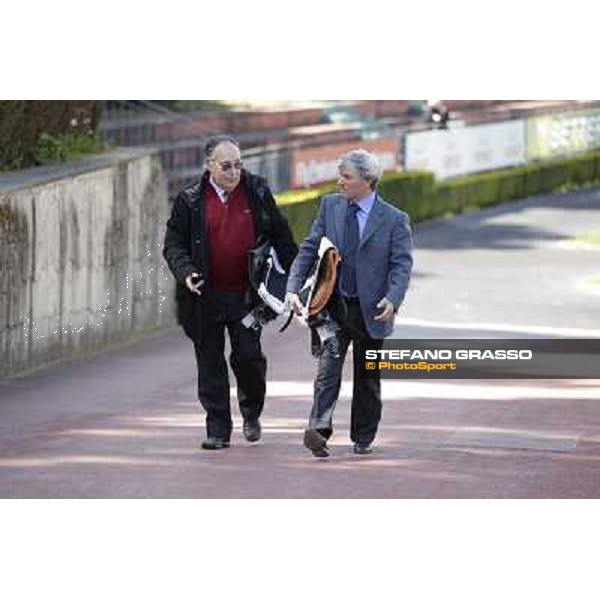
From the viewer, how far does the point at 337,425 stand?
44.8 feet

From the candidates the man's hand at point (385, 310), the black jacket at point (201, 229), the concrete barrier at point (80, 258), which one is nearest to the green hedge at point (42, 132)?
the concrete barrier at point (80, 258)

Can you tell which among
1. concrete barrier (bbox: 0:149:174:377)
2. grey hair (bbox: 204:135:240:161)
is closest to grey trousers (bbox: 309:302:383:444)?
grey hair (bbox: 204:135:240:161)

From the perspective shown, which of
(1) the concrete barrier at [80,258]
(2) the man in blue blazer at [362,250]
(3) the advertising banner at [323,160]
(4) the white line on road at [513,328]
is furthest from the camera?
(3) the advertising banner at [323,160]

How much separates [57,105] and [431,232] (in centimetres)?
333

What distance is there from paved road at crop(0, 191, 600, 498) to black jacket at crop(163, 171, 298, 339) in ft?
2.72

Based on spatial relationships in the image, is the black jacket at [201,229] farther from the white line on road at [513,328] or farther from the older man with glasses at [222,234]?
the white line on road at [513,328]

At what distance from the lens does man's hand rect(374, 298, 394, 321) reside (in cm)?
1231

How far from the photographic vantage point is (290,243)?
12.7 meters

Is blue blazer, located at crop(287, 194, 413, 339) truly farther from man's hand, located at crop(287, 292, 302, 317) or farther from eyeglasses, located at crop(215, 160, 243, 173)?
eyeglasses, located at crop(215, 160, 243, 173)

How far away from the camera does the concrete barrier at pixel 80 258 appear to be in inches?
635

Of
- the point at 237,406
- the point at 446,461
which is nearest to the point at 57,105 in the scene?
the point at 237,406

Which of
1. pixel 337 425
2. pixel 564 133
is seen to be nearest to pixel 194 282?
pixel 337 425

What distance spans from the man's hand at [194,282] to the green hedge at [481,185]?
5411 millimetres

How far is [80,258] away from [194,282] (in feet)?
13.8
